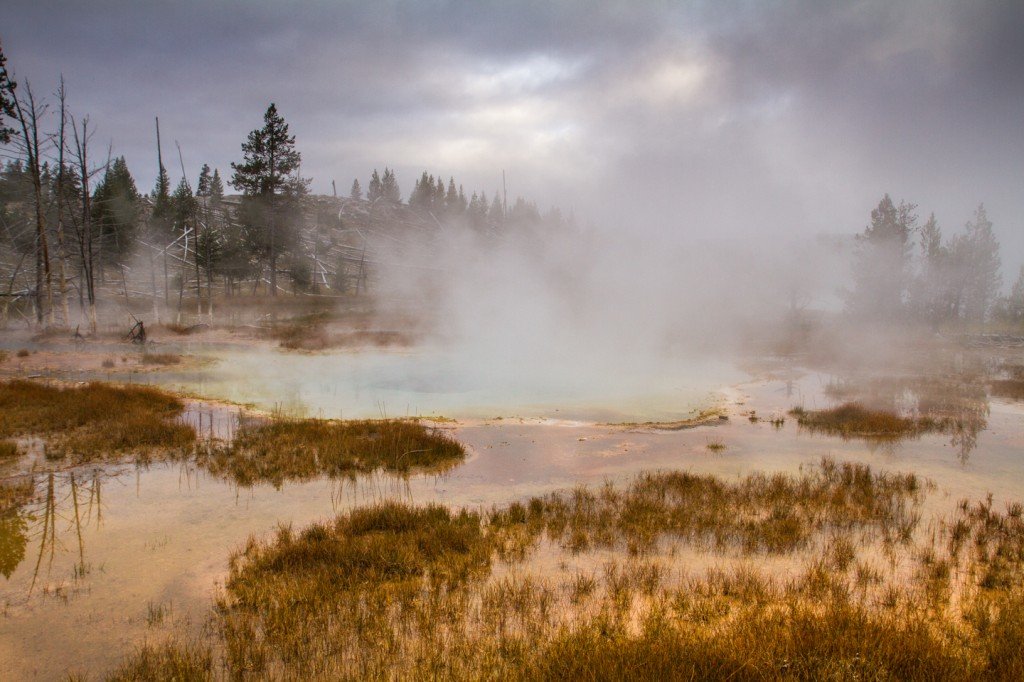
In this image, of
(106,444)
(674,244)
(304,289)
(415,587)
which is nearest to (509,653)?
(415,587)

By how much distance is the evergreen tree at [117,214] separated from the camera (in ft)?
169

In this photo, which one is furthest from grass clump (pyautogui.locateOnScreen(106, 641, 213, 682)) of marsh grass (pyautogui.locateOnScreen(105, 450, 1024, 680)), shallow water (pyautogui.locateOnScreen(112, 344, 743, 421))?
shallow water (pyautogui.locateOnScreen(112, 344, 743, 421))

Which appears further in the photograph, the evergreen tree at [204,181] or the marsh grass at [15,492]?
the evergreen tree at [204,181]

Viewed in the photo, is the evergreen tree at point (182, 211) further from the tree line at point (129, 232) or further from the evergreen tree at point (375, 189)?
the evergreen tree at point (375, 189)

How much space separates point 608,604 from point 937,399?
2053 centimetres

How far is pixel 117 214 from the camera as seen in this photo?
52219 millimetres

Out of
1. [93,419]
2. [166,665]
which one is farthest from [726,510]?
[93,419]

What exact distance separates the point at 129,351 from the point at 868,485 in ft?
98.4

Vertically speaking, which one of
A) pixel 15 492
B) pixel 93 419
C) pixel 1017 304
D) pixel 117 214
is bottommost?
pixel 15 492

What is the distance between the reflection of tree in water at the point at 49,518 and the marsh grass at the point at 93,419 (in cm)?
140

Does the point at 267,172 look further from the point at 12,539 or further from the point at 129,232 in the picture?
the point at 12,539

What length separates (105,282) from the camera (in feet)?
184

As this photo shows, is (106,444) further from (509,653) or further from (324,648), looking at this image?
(509,653)

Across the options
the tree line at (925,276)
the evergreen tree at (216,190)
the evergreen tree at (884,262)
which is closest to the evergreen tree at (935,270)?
the tree line at (925,276)
